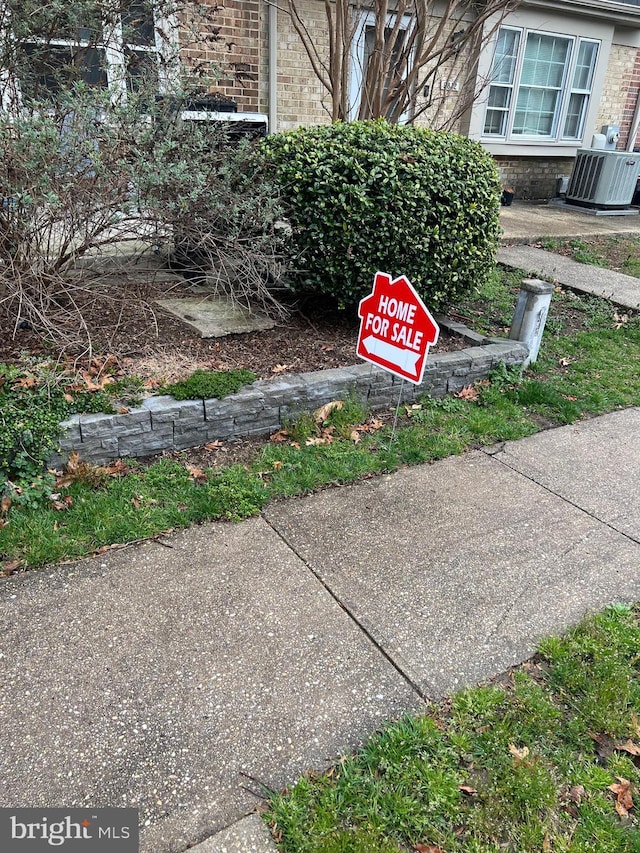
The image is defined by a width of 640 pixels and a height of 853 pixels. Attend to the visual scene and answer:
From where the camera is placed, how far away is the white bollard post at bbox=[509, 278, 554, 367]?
5.16 metres

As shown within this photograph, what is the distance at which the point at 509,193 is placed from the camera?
39.3ft

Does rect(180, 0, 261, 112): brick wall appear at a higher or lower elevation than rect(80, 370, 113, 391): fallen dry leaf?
higher

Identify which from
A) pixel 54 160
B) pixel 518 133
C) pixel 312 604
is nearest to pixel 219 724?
pixel 312 604

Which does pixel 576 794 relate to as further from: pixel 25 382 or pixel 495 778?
pixel 25 382

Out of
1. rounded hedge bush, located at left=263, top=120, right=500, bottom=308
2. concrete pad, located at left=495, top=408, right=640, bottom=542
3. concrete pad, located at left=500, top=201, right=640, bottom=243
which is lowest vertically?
concrete pad, located at left=495, top=408, right=640, bottom=542

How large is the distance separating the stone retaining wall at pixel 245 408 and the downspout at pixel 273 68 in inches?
235

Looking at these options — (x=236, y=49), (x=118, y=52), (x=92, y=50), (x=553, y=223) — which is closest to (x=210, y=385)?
(x=118, y=52)

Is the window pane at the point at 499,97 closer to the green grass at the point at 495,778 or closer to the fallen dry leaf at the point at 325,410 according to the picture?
the fallen dry leaf at the point at 325,410

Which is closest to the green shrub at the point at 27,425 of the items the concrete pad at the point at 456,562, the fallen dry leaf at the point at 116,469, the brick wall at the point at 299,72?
the fallen dry leaf at the point at 116,469

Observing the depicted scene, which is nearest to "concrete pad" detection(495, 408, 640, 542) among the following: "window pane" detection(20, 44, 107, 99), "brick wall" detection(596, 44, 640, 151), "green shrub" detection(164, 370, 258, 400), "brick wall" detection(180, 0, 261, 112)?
"green shrub" detection(164, 370, 258, 400)

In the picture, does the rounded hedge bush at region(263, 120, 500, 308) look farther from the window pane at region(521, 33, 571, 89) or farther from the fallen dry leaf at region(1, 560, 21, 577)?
the window pane at region(521, 33, 571, 89)

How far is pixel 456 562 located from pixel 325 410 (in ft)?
5.01

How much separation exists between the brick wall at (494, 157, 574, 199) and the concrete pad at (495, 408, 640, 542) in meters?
9.44

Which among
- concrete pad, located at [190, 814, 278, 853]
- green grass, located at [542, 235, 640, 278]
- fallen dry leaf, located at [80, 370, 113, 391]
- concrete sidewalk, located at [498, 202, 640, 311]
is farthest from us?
green grass, located at [542, 235, 640, 278]
